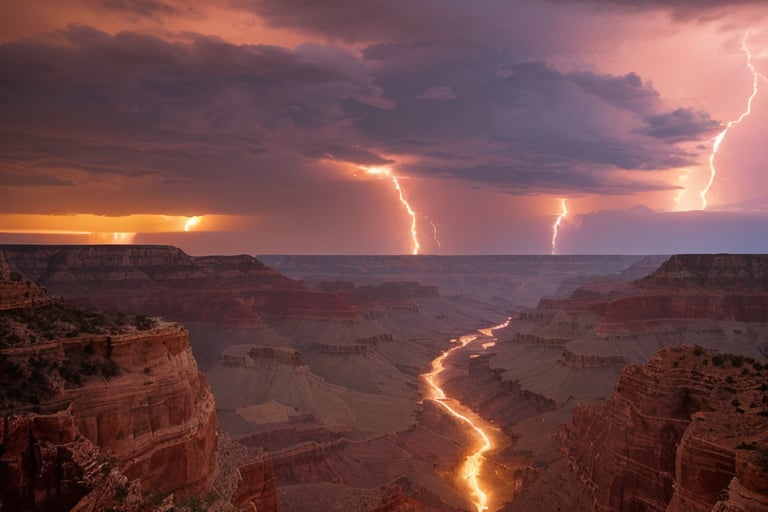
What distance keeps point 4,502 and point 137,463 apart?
7.65m

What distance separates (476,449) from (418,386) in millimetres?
32263

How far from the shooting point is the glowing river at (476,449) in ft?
178

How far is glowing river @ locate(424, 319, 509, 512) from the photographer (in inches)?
2140

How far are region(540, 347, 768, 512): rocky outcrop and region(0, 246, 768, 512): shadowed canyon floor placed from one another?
116 mm

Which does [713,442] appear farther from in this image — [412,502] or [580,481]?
[412,502]

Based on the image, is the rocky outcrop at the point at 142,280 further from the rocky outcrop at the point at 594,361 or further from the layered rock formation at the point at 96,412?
the layered rock formation at the point at 96,412

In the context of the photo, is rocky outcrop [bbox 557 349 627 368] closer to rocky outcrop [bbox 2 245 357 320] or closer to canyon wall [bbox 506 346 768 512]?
canyon wall [bbox 506 346 768 512]

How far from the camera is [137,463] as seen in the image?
86.8 feet

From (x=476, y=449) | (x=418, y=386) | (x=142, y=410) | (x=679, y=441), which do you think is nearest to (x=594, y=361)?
(x=476, y=449)

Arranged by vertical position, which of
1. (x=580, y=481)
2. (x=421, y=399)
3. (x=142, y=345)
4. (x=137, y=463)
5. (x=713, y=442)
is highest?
(x=142, y=345)

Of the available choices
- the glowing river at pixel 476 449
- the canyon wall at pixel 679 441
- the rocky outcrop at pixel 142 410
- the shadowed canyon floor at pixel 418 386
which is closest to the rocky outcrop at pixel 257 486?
the shadowed canyon floor at pixel 418 386

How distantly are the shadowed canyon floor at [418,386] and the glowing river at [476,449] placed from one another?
0.83 m

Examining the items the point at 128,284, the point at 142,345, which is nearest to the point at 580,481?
the point at 142,345

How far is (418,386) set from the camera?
101375mm
